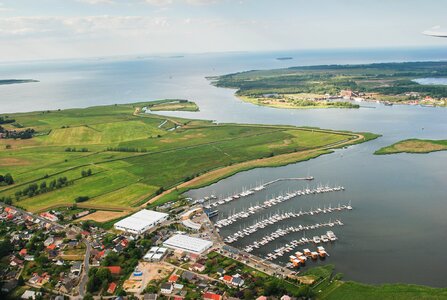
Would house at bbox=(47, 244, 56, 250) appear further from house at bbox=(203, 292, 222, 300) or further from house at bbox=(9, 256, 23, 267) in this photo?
house at bbox=(203, 292, 222, 300)

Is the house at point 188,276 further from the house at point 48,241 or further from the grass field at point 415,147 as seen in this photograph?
the grass field at point 415,147

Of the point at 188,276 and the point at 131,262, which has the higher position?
the point at 131,262

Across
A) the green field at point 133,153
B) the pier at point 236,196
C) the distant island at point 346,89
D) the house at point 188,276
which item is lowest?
the house at point 188,276

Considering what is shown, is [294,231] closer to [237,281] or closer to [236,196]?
[237,281]

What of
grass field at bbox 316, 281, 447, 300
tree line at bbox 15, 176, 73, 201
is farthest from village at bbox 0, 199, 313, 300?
tree line at bbox 15, 176, 73, 201

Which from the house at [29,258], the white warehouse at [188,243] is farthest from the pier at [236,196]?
the house at [29,258]

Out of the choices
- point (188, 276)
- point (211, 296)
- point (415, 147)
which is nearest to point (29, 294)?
point (188, 276)
